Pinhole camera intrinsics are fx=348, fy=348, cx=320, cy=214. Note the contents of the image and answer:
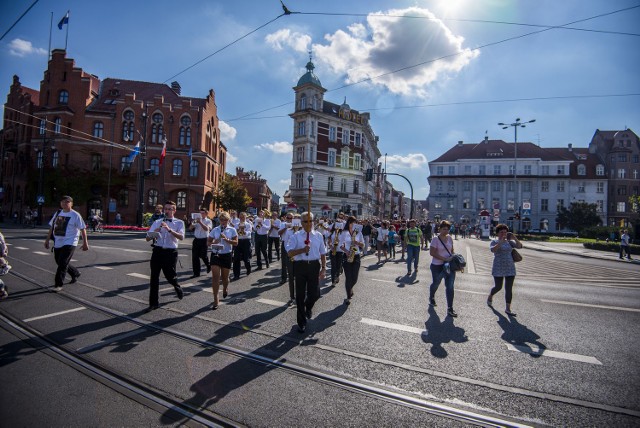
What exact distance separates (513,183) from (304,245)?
76673 mm

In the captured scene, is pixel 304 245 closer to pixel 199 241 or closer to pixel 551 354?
pixel 551 354

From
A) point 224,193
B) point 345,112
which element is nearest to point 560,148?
point 345,112

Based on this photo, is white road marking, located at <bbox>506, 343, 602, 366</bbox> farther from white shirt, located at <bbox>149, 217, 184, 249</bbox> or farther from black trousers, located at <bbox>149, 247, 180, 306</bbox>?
white shirt, located at <bbox>149, 217, 184, 249</bbox>

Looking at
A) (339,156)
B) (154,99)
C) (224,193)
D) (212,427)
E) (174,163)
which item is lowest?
(212,427)

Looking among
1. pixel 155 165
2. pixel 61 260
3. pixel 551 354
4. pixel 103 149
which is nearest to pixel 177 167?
pixel 155 165

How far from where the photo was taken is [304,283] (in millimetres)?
5688

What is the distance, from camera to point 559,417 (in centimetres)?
341

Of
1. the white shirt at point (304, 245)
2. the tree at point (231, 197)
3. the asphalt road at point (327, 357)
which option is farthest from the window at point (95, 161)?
the white shirt at point (304, 245)

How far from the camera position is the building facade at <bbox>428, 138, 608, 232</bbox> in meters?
69.4

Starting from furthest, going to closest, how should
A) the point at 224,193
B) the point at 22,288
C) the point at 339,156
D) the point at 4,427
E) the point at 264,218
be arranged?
1. the point at 339,156
2. the point at 224,193
3. the point at 264,218
4. the point at 22,288
5. the point at 4,427

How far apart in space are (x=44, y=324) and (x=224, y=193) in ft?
120

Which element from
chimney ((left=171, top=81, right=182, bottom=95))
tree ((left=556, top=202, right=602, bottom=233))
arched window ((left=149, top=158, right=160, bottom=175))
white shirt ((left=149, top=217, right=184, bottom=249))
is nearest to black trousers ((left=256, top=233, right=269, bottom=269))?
white shirt ((left=149, top=217, right=184, bottom=249))

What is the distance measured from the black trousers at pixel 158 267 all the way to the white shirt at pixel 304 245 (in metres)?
2.65

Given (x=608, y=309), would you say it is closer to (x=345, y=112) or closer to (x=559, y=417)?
(x=559, y=417)
